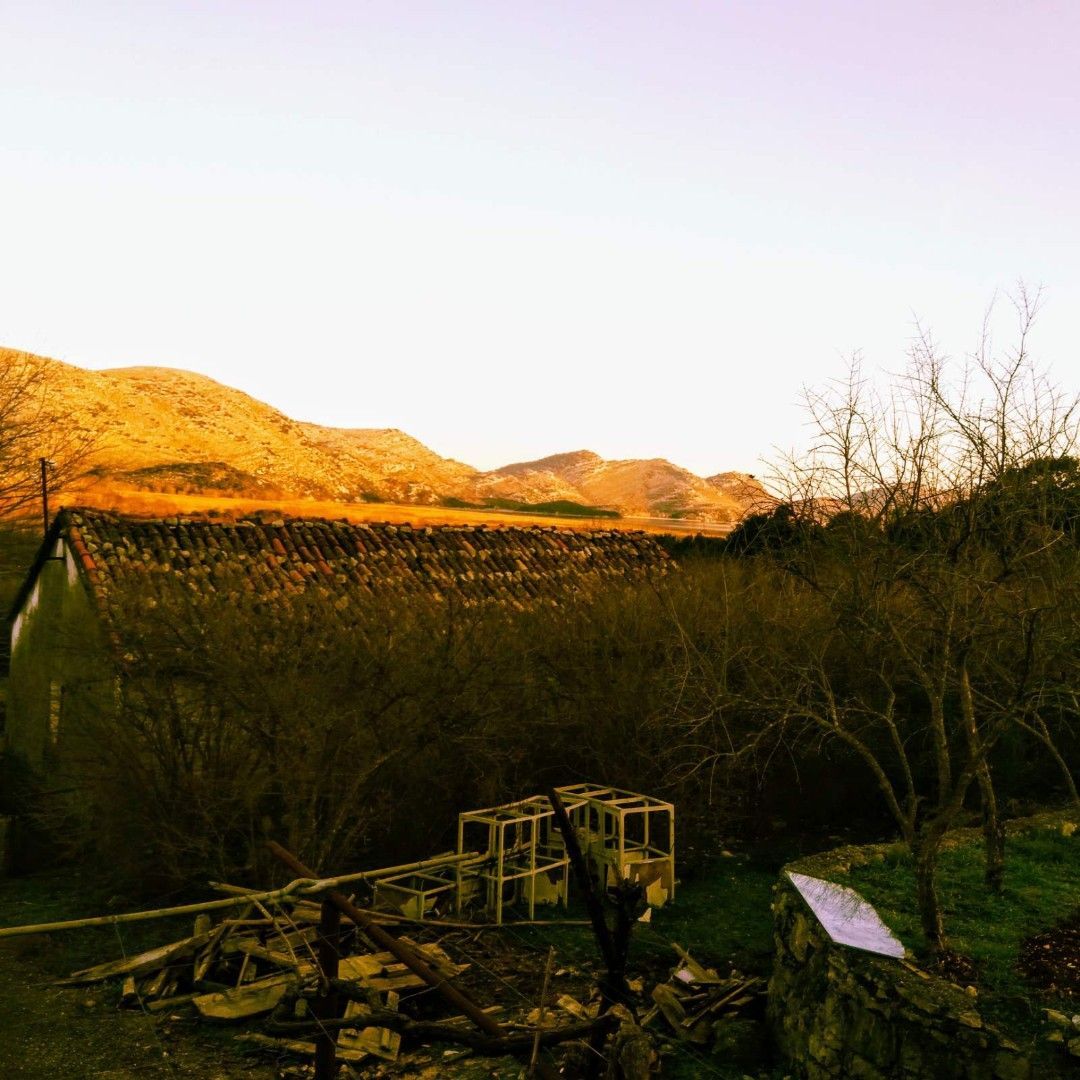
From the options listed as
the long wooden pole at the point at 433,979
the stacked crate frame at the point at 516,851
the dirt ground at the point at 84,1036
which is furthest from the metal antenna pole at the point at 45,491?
the long wooden pole at the point at 433,979

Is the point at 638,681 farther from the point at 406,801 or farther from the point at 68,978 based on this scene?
the point at 68,978

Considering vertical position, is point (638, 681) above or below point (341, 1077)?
above

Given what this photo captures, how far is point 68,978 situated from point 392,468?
61445 millimetres

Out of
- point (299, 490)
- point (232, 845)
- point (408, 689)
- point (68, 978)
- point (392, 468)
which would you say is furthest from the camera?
point (392, 468)

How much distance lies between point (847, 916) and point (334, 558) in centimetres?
1186

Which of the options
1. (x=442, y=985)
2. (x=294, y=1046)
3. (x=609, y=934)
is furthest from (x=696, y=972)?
(x=442, y=985)

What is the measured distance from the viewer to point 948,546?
7.61 meters

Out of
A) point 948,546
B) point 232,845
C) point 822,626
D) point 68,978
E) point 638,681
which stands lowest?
point 68,978

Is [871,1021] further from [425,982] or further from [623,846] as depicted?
[623,846]

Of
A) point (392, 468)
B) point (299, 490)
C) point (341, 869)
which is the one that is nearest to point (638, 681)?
point (341, 869)

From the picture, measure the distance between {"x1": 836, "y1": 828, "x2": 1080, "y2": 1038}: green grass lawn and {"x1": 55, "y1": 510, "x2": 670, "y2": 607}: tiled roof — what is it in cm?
680

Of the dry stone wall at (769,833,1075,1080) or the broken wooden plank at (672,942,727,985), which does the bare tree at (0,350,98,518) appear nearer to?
the broken wooden plank at (672,942,727,985)

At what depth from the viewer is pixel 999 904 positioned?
26.6ft

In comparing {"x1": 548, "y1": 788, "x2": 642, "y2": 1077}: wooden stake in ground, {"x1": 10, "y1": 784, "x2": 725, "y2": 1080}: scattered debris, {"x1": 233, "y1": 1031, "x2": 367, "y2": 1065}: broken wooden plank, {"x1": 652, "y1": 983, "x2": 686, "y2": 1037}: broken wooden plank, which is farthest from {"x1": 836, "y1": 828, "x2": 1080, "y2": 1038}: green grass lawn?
{"x1": 233, "y1": 1031, "x2": 367, "y2": 1065}: broken wooden plank
